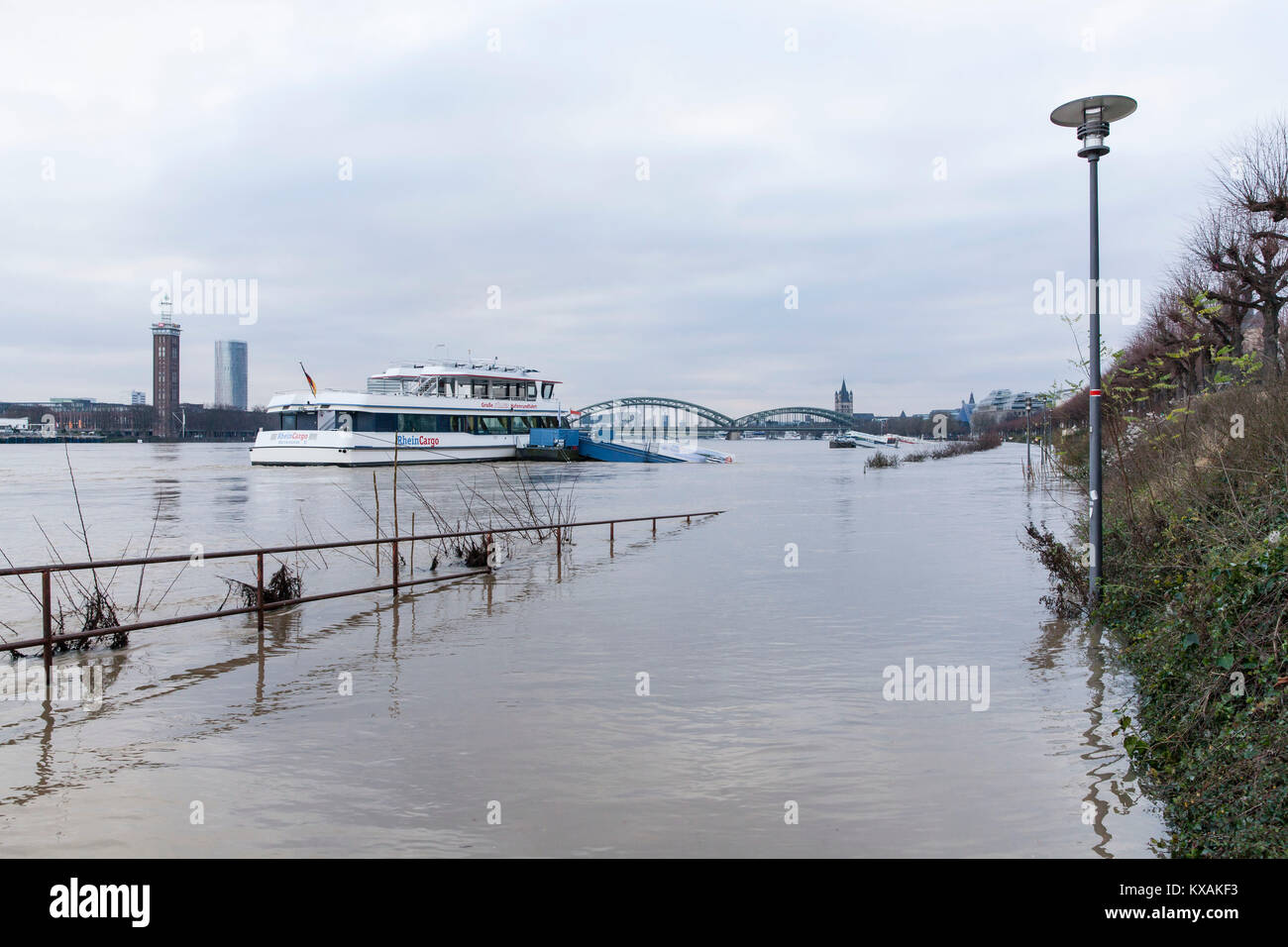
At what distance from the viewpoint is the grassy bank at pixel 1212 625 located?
432 cm

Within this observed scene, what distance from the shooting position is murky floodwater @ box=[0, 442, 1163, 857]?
4902 millimetres

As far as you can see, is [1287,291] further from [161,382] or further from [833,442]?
[161,382]

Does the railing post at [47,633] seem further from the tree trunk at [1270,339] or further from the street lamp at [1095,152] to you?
the tree trunk at [1270,339]

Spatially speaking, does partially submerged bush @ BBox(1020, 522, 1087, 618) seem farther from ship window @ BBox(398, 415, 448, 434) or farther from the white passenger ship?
ship window @ BBox(398, 415, 448, 434)

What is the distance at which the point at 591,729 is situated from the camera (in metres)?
6.71

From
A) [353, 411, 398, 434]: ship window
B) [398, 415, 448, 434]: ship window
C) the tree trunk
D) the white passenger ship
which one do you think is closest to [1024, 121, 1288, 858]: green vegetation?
the tree trunk

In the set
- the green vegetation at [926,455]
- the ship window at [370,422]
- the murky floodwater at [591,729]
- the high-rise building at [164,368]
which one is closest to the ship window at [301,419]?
the ship window at [370,422]

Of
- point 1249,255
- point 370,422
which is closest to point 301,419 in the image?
point 370,422

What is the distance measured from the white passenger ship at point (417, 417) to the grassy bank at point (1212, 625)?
4191cm

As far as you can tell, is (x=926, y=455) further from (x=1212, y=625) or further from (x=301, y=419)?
(x=1212, y=625)

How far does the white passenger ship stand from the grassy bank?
41.9 metres
